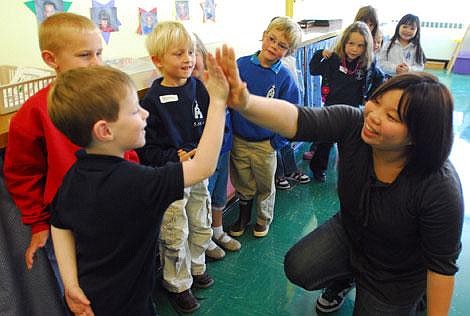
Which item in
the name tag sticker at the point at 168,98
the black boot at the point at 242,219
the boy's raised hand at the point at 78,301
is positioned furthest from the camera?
Answer: the black boot at the point at 242,219

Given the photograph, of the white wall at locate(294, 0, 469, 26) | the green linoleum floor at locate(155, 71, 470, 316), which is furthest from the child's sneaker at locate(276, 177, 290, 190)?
the white wall at locate(294, 0, 469, 26)

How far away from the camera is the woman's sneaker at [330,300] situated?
1.60 m

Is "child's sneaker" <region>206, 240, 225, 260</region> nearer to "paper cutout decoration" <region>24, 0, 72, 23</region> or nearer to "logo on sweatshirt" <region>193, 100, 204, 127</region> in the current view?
"logo on sweatshirt" <region>193, 100, 204, 127</region>

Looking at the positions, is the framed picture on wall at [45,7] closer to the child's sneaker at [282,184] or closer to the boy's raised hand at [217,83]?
the boy's raised hand at [217,83]

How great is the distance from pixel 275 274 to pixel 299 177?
3.35 ft

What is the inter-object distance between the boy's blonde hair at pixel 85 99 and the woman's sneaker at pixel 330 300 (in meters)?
1.18

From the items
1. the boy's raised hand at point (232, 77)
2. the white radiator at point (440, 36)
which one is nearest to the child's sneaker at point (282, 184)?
the boy's raised hand at point (232, 77)

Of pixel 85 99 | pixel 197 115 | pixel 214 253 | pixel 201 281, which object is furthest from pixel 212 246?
pixel 85 99

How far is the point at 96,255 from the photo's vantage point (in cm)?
93

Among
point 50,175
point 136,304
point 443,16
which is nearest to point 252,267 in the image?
point 136,304

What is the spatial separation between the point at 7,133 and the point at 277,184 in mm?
1806

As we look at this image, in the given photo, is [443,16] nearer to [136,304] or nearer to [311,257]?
[311,257]

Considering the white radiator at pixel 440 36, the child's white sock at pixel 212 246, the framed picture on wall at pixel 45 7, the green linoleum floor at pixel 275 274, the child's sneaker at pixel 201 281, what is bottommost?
the green linoleum floor at pixel 275 274

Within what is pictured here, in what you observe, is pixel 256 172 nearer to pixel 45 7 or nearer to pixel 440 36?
pixel 45 7
